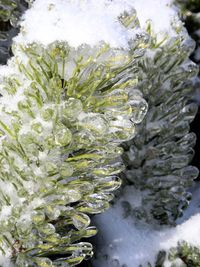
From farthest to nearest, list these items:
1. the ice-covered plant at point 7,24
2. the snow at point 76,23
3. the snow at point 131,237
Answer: the ice-covered plant at point 7,24 < the snow at point 131,237 < the snow at point 76,23

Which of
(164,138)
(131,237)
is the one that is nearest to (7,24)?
(164,138)

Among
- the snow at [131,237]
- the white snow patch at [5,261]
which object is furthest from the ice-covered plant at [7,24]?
the white snow patch at [5,261]

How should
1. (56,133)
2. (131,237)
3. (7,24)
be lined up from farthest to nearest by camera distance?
(7,24) < (131,237) < (56,133)

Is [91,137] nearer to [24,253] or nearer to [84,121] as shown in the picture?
[84,121]

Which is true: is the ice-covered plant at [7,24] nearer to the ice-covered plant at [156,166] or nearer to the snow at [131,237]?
the ice-covered plant at [156,166]

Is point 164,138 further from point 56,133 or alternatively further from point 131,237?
point 56,133

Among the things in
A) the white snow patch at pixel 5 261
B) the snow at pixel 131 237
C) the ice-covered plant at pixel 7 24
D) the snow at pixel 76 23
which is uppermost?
the snow at pixel 76 23

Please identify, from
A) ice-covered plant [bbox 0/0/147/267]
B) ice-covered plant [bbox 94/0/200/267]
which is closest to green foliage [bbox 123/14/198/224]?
ice-covered plant [bbox 94/0/200/267]

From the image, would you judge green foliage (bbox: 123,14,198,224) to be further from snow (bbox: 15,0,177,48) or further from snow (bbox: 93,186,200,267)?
snow (bbox: 15,0,177,48)

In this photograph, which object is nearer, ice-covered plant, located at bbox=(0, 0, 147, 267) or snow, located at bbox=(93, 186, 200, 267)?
ice-covered plant, located at bbox=(0, 0, 147, 267)
